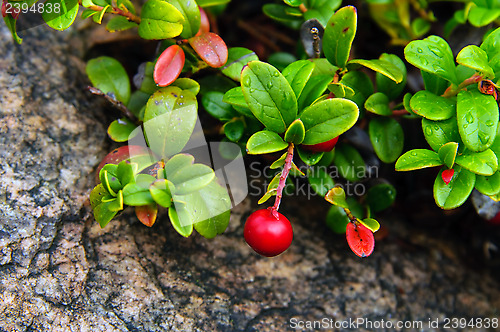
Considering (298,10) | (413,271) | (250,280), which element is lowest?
(413,271)

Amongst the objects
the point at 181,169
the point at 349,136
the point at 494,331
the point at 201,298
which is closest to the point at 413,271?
the point at 494,331

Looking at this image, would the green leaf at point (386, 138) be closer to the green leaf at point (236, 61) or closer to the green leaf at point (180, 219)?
the green leaf at point (236, 61)

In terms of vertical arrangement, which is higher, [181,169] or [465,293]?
[181,169]

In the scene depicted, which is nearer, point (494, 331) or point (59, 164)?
point (59, 164)

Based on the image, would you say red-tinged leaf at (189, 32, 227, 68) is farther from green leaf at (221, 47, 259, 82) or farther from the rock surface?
the rock surface

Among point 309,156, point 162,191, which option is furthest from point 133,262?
point 309,156

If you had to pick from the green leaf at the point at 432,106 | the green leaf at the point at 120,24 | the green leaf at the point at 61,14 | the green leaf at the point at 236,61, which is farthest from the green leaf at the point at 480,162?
the green leaf at the point at 61,14

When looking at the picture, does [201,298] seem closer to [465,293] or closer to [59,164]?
[59,164]
